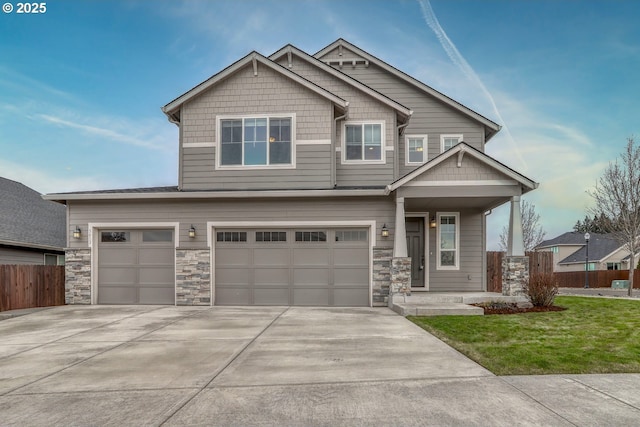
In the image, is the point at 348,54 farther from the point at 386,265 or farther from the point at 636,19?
the point at 636,19

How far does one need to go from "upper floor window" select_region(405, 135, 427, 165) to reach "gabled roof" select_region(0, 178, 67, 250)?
47.9ft

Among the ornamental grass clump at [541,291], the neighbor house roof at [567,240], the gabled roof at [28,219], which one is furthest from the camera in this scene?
the neighbor house roof at [567,240]

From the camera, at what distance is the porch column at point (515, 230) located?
10336 millimetres

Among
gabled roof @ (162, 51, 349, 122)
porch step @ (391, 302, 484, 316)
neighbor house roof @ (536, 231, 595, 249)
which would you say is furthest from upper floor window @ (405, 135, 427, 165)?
neighbor house roof @ (536, 231, 595, 249)

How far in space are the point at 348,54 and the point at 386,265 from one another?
8172 millimetres

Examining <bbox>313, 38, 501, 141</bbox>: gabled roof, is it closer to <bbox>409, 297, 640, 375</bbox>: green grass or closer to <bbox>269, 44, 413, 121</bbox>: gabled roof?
<bbox>269, 44, 413, 121</bbox>: gabled roof

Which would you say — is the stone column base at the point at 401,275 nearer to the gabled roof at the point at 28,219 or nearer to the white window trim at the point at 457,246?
the white window trim at the point at 457,246

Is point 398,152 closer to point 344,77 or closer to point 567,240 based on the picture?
point 344,77

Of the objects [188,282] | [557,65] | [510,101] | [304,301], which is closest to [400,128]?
[304,301]

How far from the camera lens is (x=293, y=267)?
1145 centimetres

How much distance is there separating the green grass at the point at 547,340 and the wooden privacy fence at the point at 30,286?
414 inches

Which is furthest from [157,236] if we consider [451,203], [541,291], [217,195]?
[541,291]

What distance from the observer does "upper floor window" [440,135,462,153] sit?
1348 cm

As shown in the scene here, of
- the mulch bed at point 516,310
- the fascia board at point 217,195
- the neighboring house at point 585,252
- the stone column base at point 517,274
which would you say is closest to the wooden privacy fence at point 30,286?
the fascia board at point 217,195
